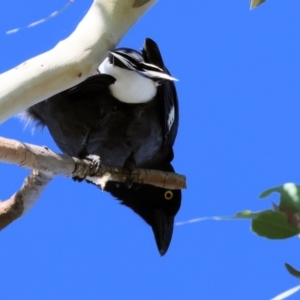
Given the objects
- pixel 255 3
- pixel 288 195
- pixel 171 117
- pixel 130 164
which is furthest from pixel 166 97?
pixel 288 195

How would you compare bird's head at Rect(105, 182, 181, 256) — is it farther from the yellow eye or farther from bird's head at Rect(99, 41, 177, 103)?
bird's head at Rect(99, 41, 177, 103)

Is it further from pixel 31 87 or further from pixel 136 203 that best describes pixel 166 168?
pixel 31 87

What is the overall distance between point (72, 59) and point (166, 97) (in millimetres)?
1415

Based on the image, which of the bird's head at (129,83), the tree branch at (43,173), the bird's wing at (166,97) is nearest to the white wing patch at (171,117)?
the bird's wing at (166,97)

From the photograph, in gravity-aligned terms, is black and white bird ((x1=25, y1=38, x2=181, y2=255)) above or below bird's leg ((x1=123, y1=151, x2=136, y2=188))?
above

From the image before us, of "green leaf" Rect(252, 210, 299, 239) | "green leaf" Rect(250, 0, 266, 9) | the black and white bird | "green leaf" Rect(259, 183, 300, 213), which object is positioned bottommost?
"green leaf" Rect(252, 210, 299, 239)

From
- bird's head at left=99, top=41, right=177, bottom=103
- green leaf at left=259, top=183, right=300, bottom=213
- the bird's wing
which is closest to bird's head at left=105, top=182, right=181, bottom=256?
the bird's wing

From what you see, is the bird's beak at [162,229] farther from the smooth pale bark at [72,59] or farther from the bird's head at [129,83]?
the smooth pale bark at [72,59]

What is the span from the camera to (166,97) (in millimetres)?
2691

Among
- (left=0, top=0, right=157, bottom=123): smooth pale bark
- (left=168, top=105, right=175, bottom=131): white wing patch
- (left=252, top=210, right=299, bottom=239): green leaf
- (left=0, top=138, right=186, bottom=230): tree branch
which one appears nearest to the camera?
(left=252, top=210, right=299, bottom=239): green leaf

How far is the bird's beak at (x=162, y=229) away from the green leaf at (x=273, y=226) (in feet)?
7.50

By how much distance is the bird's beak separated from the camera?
3119 mm

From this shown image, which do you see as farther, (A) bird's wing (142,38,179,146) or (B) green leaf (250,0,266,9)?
(A) bird's wing (142,38,179,146)

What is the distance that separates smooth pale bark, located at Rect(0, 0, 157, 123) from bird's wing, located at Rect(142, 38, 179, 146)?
1.18m
